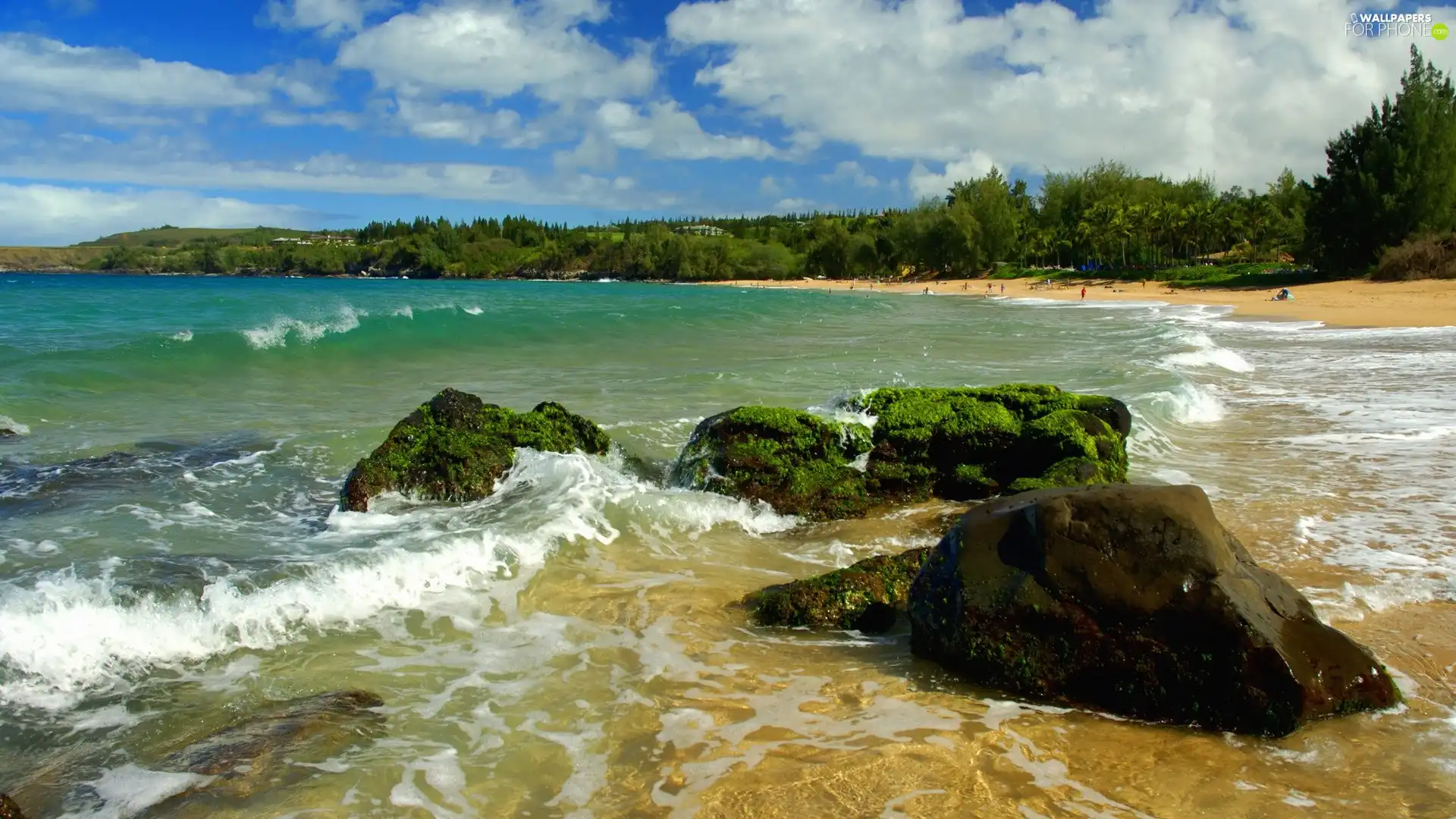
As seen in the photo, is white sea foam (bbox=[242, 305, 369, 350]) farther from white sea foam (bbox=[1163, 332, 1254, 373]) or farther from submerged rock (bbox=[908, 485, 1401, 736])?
submerged rock (bbox=[908, 485, 1401, 736])

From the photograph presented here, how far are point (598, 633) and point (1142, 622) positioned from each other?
10.1ft

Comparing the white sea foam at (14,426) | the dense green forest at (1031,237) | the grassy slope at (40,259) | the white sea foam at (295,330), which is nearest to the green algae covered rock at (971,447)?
the white sea foam at (14,426)

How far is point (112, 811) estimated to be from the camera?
11.9ft

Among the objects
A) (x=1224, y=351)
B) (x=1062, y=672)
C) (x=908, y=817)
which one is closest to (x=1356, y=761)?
(x=1062, y=672)

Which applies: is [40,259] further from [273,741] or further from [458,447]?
[273,741]

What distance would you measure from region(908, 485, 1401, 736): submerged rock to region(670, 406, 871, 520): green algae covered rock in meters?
3.42

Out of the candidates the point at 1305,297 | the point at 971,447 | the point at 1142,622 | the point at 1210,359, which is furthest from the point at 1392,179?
the point at 1142,622

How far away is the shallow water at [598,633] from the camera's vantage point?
3.79m

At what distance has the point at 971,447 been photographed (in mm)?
8875

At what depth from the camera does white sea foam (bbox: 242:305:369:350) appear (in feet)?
79.2

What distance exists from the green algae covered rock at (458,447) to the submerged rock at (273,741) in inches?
157

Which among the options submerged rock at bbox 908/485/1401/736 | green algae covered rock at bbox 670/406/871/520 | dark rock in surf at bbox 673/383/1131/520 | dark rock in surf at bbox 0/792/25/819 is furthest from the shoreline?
dark rock in surf at bbox 0/792/25/819

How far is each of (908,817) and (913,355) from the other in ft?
65.0

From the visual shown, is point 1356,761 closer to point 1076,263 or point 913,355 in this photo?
point 913,355
